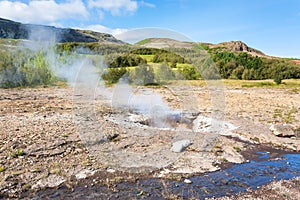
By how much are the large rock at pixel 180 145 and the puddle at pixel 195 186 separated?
6.88 feet

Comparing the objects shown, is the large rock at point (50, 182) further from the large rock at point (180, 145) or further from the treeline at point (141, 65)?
the treeline at point (141, 65)

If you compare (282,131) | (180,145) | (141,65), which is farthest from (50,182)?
(141,65)

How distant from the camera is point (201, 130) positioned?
14273 mm

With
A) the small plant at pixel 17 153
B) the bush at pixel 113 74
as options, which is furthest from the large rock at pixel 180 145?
the bush at pixel 113 74

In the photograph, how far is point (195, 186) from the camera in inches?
321

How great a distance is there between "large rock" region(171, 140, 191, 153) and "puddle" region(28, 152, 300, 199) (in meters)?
2.10

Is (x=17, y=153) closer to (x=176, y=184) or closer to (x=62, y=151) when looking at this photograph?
(x=62, y=151)

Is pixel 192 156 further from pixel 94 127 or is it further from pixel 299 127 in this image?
pixel 299 127

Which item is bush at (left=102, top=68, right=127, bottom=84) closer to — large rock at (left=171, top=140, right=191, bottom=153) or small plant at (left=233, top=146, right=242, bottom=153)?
large rock at (left=171, top=140, right=191, bottom=153)

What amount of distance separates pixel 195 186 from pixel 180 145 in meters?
3.19

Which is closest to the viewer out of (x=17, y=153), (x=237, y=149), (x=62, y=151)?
(x=17, y=153)

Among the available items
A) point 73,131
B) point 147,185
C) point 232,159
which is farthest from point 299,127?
point 73,131

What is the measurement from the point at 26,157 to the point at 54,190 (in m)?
2.39

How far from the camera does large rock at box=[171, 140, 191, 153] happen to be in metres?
11.0
